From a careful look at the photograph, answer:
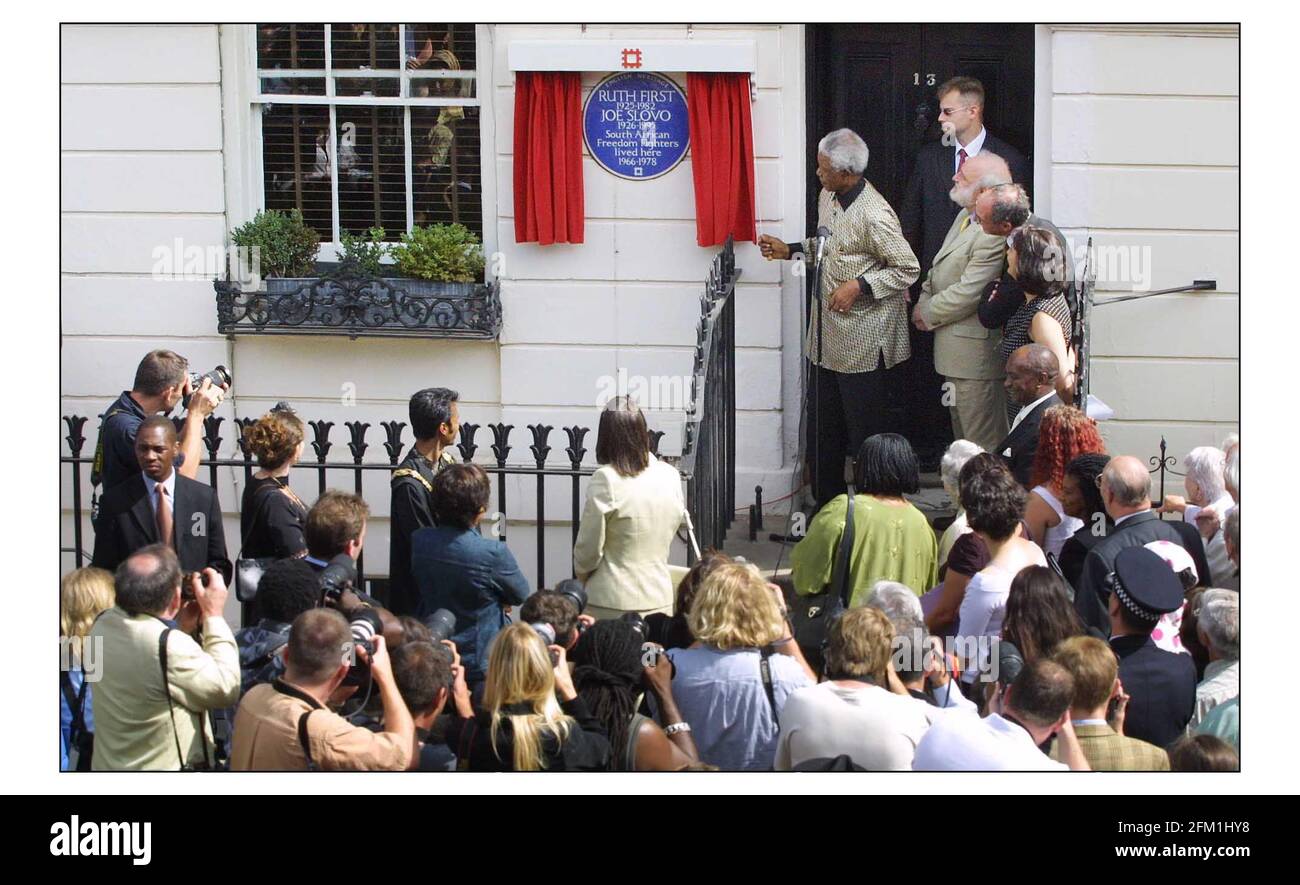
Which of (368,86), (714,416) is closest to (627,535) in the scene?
(714,416)

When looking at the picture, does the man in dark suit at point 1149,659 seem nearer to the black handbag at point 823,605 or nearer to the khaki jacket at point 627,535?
the black handbag at point 823,605

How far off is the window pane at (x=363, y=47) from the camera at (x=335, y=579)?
382 centimetres

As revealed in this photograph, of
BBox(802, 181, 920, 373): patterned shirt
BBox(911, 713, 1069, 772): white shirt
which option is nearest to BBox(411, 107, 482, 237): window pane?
BBox(802, 181, 920, 373): patterned shirt

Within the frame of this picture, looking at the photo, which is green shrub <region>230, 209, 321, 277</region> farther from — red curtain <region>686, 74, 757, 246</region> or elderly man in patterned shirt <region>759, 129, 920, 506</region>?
elderly man in patterned shirt <region>759, 129, 920, 506</region>

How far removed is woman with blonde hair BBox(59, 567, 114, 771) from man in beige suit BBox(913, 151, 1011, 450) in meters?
4.01

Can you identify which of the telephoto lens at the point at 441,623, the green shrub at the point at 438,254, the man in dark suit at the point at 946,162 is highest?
the man in dark suit at the point at 946,162

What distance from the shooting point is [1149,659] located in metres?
5.21

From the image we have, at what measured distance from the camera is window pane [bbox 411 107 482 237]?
8.63 metres

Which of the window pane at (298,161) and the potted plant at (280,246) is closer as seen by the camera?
the potted plant at (280,246)

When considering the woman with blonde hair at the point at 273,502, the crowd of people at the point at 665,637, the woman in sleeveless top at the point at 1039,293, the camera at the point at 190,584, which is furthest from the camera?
the woman in sleeveless top at the point at 1039,293

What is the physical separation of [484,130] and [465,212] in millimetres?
457

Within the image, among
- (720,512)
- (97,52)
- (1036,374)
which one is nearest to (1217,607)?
(1036,374)

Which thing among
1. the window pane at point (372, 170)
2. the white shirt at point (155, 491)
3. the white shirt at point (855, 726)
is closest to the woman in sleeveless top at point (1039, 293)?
the white shirt at point (855, 726)

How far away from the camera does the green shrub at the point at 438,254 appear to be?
27.9ft
